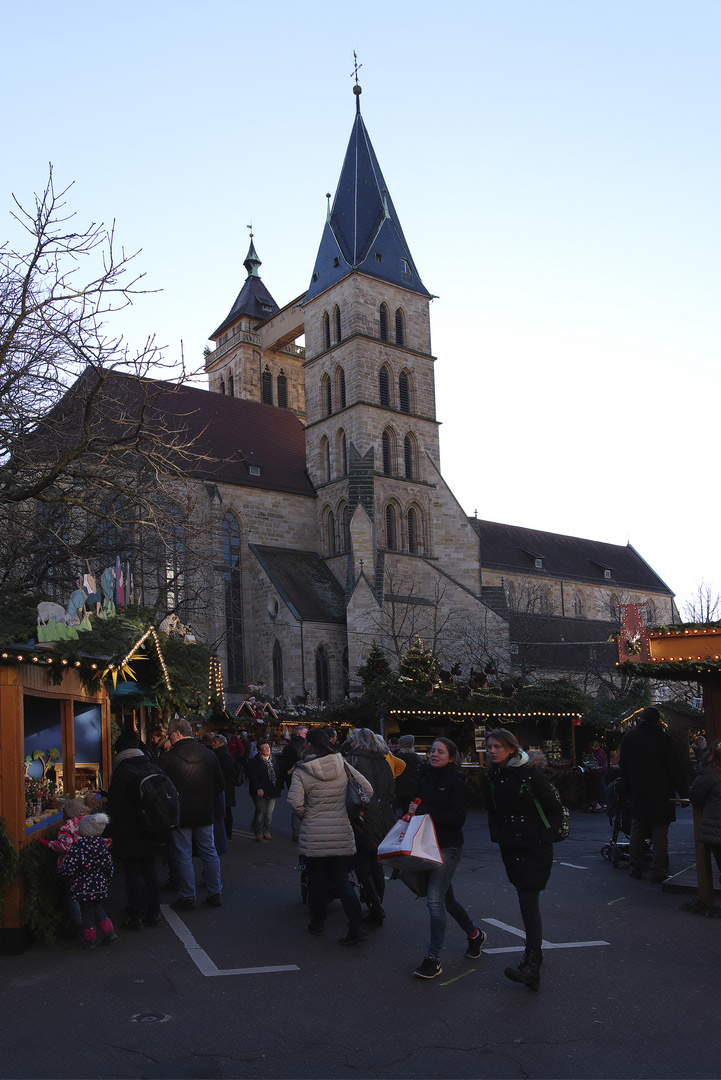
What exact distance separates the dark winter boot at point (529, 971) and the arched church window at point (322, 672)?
2830 centimetres

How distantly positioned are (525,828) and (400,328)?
35.8m

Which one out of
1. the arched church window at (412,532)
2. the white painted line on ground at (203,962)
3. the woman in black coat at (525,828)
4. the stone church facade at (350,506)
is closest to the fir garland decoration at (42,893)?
the white painted line on ground at (203,962)

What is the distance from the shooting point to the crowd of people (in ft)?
17.8

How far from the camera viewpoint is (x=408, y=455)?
125ft

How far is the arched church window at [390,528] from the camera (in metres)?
36.4

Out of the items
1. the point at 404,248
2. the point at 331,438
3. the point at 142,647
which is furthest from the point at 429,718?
the point at 404,248

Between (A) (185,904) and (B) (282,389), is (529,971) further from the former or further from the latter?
(B) (282,389)

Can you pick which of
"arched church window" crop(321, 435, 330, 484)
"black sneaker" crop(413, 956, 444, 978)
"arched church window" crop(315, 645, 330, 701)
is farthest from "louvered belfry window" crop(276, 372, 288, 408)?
"black sneaker" crop(413, 956, 444, 978)

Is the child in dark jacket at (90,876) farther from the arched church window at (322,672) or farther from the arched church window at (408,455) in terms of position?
the arched church window at (408,455)

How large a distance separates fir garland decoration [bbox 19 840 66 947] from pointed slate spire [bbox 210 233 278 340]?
48.5 metres

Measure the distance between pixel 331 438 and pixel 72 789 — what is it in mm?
31090

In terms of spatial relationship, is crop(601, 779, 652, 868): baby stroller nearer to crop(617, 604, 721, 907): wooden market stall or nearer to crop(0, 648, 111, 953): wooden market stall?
crop(617, 604, 721, 907): wooden market stall

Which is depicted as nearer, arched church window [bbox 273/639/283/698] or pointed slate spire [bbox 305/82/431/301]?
arched church window [bbox 273/639/283/698]

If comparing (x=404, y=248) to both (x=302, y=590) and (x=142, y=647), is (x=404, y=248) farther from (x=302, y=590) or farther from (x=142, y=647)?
(x=142, y=647)
